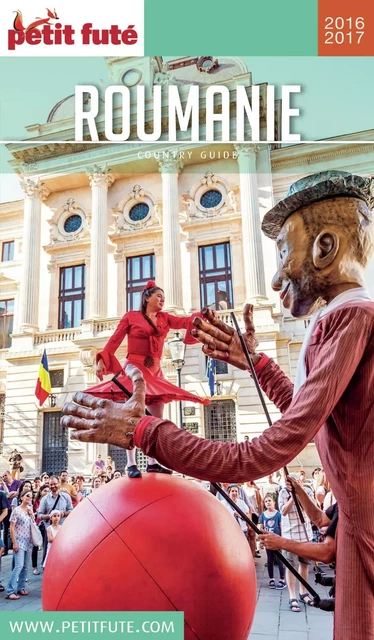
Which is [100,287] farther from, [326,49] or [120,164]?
[326,49]

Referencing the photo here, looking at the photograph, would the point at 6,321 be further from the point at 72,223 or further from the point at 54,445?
the point at 54,445

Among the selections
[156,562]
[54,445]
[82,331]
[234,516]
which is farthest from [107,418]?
[54,445]

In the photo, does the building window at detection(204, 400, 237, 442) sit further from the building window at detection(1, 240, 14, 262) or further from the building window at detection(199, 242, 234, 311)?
the building window at detection(1, 240, 14, 262)

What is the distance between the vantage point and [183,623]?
2.20 meters

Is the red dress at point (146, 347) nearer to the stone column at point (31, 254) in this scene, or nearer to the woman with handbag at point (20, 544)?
the woman with handbag at point (20, 544)

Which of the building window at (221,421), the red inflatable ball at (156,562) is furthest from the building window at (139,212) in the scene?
the red inflatable ball at (156,562)

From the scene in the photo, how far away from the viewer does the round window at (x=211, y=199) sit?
79.4ft

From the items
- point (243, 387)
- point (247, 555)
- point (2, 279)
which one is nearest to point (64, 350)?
point (2, 279)

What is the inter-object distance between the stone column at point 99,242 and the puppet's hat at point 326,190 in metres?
21.9

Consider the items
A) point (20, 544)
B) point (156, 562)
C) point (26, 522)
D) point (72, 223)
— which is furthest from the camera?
point (72, 223)

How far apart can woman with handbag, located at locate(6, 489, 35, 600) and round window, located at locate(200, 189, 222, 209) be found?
18053 millimetres

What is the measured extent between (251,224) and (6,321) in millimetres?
14453

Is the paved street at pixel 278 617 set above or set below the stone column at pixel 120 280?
below

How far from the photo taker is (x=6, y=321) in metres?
26.8
